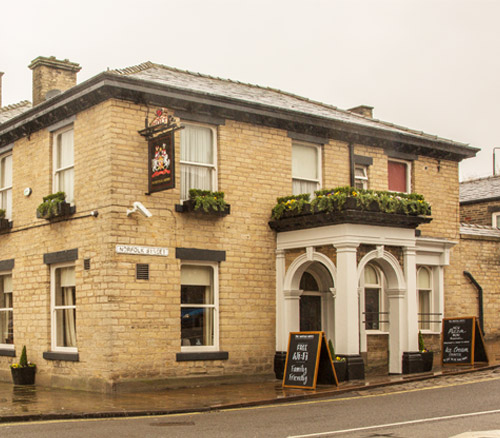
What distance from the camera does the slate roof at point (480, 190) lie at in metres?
31.8

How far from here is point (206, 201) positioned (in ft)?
59.0

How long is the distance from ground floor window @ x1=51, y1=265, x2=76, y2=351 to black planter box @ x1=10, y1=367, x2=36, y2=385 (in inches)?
34.0

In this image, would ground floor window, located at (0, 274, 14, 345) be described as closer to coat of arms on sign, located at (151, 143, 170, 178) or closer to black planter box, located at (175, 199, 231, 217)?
black planter box, located at (175, 199, 231, 217)

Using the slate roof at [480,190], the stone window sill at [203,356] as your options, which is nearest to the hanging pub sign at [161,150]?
the stone window sill at [203,356]

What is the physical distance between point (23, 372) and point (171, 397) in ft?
16.8

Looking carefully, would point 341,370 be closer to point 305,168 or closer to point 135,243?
point 135,243

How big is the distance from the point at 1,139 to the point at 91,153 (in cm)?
452

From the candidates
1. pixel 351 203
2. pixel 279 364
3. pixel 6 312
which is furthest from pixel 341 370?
pixel 6 312

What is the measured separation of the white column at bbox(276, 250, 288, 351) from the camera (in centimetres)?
1912

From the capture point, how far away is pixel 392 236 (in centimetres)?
1869

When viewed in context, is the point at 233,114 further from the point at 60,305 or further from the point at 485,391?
the point at 485,391

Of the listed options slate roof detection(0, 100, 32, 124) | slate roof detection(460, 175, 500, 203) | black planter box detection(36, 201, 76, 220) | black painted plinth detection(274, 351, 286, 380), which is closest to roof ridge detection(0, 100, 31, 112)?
slate roof detection(0, 100, 32, 124)

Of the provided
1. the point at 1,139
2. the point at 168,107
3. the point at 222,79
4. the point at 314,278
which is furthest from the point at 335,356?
the point at 1,139

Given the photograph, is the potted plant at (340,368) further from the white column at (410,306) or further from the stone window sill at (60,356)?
the stone window sill at (60,356)
